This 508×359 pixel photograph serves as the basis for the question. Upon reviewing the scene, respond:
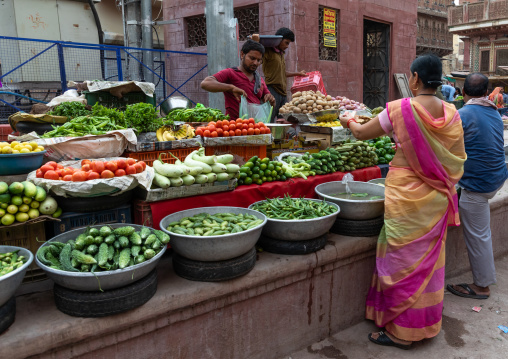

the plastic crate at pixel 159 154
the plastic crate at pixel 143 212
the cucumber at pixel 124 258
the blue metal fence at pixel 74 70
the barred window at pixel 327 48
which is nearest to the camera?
the cucumber at pixel 124 258

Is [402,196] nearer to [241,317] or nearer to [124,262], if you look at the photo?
[241,317]

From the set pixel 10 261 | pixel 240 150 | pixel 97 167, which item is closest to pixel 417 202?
pixel 240 150

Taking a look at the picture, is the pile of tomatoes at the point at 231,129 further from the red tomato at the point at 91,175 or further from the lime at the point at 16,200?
the lime at the point at 16,200

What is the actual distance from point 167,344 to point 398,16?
12.8 meters

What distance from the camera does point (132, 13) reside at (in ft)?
38.3

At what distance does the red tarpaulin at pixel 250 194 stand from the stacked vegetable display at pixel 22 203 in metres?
0.75

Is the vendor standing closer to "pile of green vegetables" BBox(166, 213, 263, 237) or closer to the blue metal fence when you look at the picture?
"pile of green vegetables" BBox(166, 213, 263, 237)

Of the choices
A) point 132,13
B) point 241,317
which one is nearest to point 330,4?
point 132,13

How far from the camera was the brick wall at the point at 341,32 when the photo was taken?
945 cm

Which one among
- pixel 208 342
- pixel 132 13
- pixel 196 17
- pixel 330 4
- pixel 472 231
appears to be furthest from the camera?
pixel 132 13

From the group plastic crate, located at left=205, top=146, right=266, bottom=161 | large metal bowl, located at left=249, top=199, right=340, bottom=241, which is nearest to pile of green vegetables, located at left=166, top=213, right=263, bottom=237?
large metal bowl, located at left=249, top=199, right=340, bottom=241

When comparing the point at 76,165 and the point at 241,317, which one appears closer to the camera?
the point at 241,317

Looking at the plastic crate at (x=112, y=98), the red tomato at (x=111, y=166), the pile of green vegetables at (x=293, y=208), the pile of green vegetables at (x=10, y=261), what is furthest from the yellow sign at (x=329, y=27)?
the pile of green vegetables at (x=10, y=261)

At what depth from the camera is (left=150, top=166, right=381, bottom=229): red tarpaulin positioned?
10.4ft
